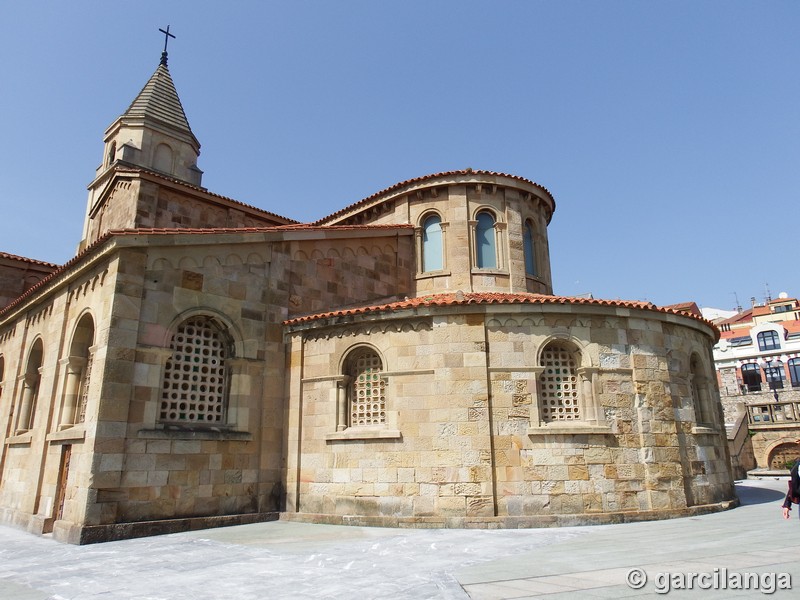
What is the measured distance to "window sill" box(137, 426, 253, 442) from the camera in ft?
35.2

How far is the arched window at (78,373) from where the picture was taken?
1218 centimetres

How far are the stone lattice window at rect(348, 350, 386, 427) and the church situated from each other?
0.11 ft

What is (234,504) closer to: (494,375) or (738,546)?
(494,375)

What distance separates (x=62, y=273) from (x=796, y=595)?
1471 centimetres

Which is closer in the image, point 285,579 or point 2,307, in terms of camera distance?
point 285,579

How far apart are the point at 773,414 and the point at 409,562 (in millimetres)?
40878

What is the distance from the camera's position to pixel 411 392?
11.6 m

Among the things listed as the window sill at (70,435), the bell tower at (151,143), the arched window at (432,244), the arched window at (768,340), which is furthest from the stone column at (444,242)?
the arched window at (768,340)

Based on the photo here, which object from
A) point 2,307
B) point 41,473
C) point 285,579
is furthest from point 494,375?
point 2,307

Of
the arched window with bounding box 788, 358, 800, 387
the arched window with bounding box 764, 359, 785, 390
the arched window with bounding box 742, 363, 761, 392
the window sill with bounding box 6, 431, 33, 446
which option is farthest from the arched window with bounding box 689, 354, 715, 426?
the arched window with bounding box 788, 358, 800, 387

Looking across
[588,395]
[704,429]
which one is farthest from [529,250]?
[704,429]

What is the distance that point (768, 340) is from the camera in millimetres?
50062

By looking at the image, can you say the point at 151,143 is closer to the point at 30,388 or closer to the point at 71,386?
the point at 30,388

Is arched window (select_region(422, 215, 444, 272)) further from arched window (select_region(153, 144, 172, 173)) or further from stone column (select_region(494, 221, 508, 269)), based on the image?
arched window (select_region(153, 144, 172, 173))
